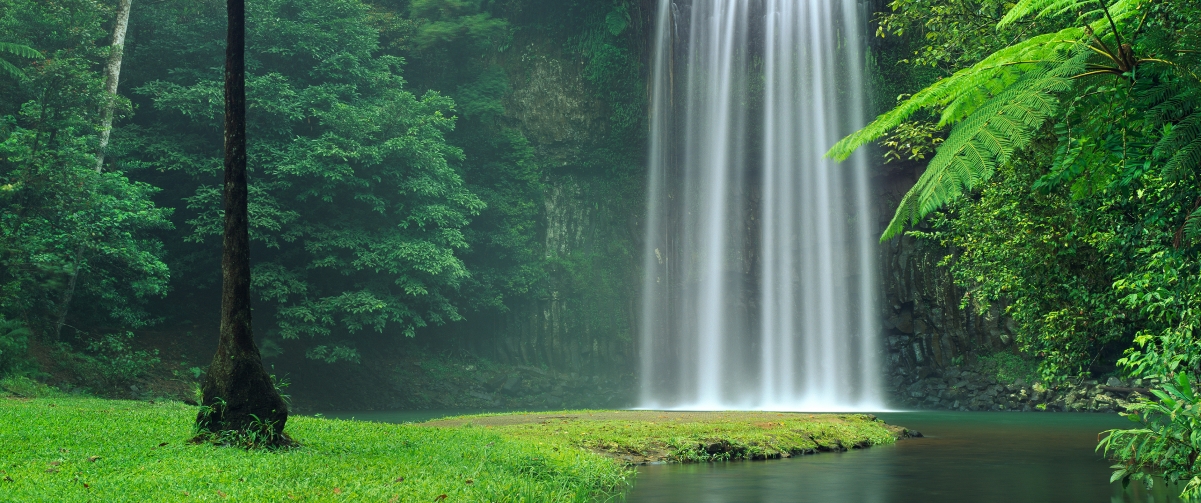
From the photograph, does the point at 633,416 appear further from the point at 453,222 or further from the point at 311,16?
the point at 311,16

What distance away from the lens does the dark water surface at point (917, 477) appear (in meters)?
8.88

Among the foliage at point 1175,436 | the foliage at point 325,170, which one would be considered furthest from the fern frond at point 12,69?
the foliage at point 1175,436

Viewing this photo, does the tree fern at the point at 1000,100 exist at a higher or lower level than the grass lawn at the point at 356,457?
higher

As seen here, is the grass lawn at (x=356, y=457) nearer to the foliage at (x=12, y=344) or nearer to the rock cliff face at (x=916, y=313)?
the foliage at (x=12, y=344)

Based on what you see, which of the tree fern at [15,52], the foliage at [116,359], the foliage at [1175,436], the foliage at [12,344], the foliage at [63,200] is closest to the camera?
the foliage at [1175,436]

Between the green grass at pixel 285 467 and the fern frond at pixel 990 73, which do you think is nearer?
the fern frond at pixel 990 73

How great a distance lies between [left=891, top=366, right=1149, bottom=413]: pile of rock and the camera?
26.3m

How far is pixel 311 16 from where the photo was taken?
28844 millimetres

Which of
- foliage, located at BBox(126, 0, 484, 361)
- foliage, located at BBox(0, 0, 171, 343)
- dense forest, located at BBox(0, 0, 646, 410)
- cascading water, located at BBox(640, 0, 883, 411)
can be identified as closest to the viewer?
foliage, located at BBox(0, 0, 171, 343)

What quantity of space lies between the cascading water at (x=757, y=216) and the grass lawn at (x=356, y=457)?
710 inches

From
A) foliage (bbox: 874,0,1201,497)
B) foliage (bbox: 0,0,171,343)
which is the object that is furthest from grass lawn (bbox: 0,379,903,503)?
foliage (bbox: 0,0,171,343)

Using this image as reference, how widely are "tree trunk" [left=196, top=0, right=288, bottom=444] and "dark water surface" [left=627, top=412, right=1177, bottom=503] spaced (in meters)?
3.95

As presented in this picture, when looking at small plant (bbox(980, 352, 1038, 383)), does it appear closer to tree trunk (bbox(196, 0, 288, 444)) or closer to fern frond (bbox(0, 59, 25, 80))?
tree trunk (bbox(196, 0, 288, 444))

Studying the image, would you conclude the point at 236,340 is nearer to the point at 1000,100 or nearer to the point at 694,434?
the point at 694,434
